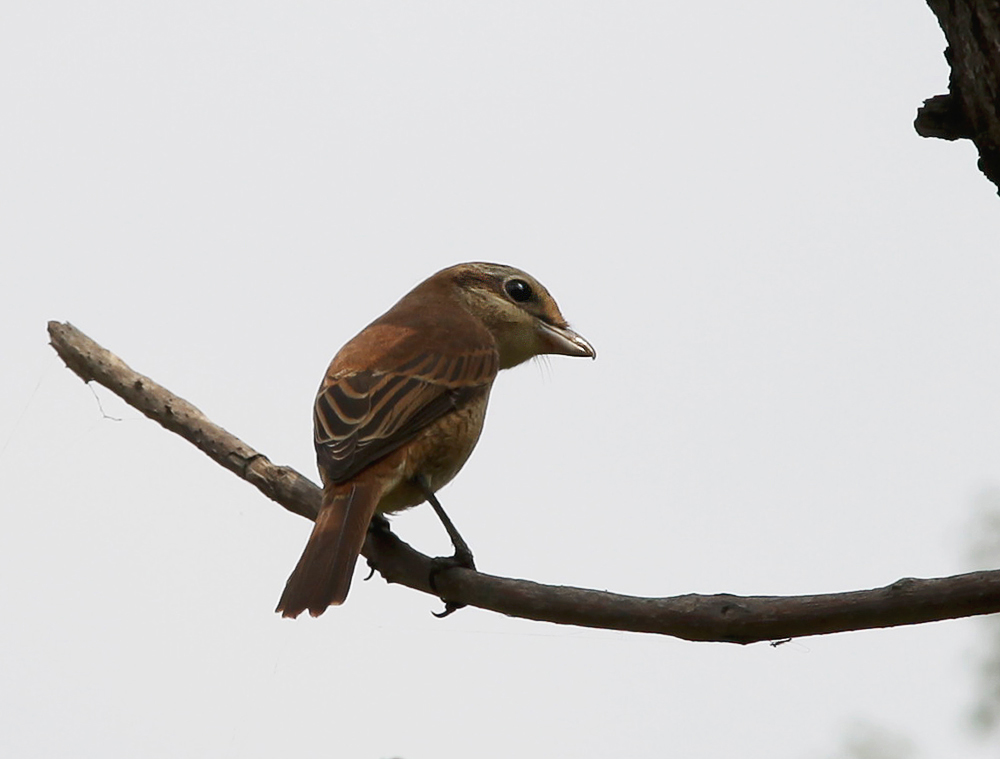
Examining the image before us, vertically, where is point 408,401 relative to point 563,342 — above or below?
below

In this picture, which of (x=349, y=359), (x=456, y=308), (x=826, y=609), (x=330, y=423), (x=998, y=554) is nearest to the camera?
(x=826, y=609)

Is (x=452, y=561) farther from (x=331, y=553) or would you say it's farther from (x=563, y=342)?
(x=563, y=342)

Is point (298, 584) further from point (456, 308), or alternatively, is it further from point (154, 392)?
point (456, 308)

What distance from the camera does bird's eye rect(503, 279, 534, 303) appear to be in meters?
6.02

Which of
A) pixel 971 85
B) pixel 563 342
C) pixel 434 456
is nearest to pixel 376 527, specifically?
pixel 434 456

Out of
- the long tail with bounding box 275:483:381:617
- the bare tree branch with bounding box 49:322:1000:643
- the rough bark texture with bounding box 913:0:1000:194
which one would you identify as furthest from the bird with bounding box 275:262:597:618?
the rough bark texture with bounding box 913:0:1000:194

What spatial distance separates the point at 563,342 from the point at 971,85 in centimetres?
315

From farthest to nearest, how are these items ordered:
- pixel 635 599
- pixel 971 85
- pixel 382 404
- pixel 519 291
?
1. pixel 519 291
2. pixel 382 404
3. pixel 635 599
4. pixel 971 85

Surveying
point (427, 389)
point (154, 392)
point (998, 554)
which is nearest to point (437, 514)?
point (427, 389)

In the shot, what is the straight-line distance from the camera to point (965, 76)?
288 centimetres

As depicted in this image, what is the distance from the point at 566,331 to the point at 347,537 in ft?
7.02

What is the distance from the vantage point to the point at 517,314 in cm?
594

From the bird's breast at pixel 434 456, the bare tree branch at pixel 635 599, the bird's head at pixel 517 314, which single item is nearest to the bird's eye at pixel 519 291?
the bird's head at pixel 517 314

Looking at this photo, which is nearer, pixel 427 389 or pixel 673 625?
pixel 673 625
